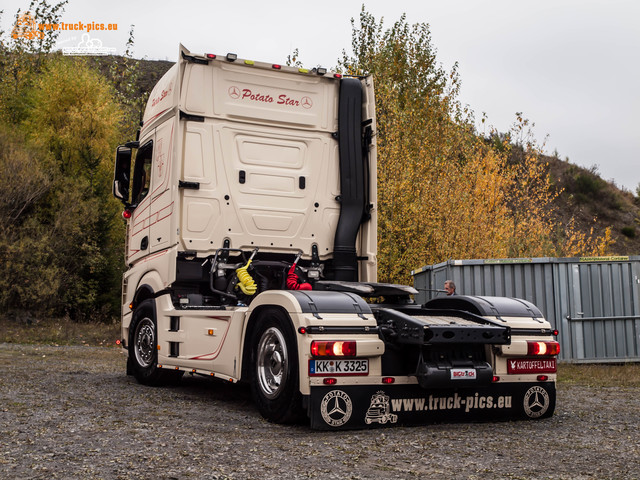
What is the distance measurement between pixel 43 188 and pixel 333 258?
19003 mm

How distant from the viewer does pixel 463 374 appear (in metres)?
5.85

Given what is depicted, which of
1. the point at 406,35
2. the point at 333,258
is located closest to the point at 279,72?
the point at 333,258

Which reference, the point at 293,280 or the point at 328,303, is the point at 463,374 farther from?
the point at 293,280

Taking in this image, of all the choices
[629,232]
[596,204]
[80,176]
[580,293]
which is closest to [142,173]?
[580,293]

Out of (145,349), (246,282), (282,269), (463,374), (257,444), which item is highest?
(282,269)

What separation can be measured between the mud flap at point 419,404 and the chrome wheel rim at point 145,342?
3.80 meters

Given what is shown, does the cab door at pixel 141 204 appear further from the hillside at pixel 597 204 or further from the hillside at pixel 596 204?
the hillside at pixel 597 204

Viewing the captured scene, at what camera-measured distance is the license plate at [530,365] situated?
6.31 meters

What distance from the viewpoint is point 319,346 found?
221 inches

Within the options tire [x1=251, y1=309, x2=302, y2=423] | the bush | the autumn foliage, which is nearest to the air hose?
tire [x1=251, y1=309, x2=302, y2=423]

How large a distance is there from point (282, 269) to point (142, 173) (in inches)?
102

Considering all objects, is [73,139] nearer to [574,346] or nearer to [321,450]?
[574,346]

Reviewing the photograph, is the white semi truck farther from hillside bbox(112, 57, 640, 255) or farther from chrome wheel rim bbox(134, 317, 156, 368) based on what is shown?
hillside bbox(112, 57, 640, 255)

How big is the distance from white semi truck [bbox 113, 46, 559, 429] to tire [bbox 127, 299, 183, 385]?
1.1 inches
